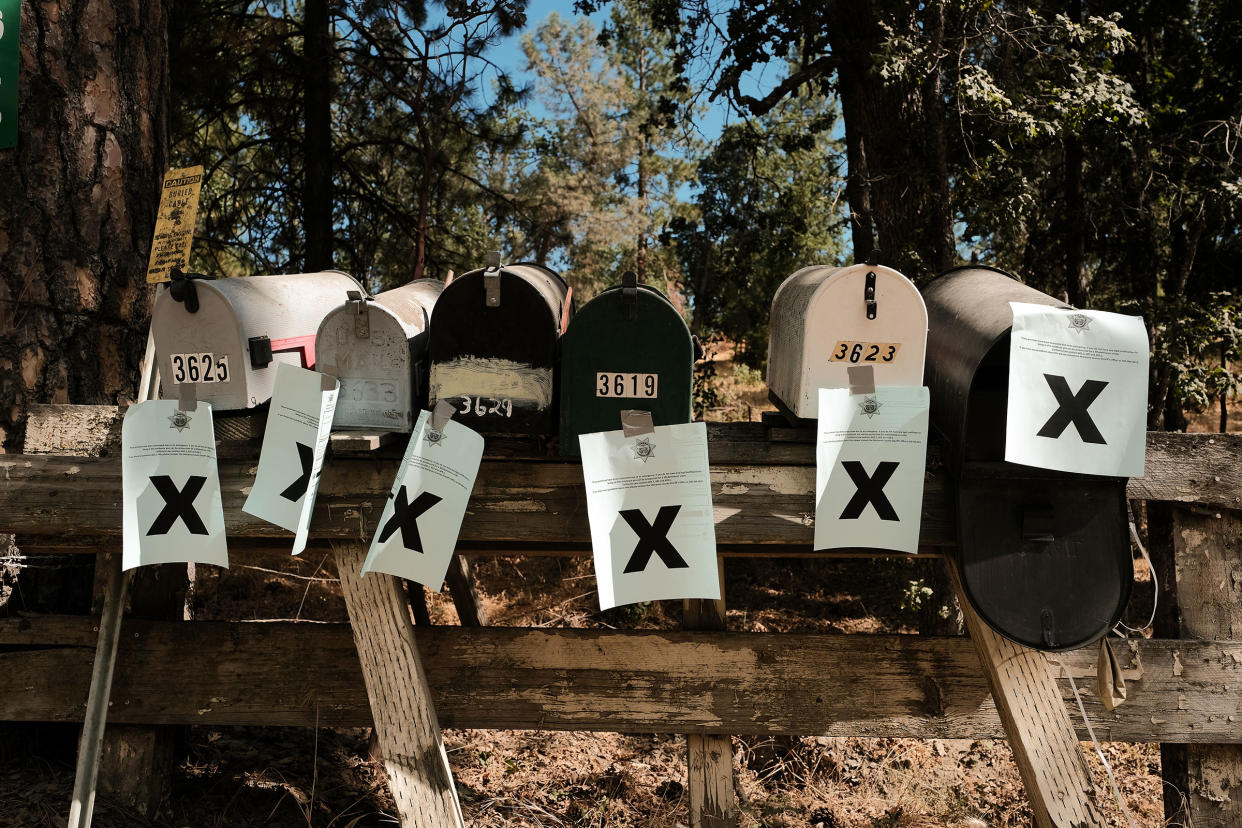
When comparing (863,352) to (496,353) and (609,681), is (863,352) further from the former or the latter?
(609,681)

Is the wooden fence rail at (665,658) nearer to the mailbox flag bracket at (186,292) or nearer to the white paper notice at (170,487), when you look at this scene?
the white paper notice at (170,487)

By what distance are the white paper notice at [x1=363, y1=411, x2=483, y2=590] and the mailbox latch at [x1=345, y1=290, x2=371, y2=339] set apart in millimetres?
224

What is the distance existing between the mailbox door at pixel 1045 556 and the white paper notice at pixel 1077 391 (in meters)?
0.10

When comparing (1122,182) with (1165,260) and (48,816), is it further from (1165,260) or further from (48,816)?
(48,816)

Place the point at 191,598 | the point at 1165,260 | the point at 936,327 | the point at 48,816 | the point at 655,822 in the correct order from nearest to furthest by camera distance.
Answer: the point at 936,327 → the point at 48,816 → the point at 655,822 → the point at 191,598 → the point at 1165,260

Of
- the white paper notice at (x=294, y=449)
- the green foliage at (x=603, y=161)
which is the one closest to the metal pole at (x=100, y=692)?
the white paper notice at (x=294, y=449)

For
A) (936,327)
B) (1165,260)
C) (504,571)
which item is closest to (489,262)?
(936,327)

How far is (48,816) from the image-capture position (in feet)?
7.66

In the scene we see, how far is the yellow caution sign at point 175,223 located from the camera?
2.21 m

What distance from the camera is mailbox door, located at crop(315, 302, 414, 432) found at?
1894 mm

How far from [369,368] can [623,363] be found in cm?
55

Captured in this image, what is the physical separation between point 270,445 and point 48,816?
1292 millimetres

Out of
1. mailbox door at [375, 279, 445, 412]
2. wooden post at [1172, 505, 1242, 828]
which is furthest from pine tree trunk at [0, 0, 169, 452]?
wooden post at [1172, 505, 1242, 828]

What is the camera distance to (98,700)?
216 cm
